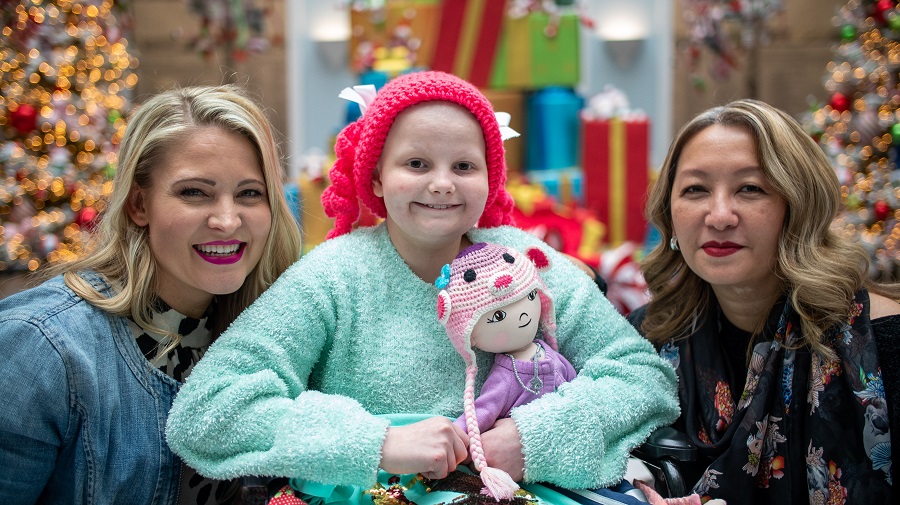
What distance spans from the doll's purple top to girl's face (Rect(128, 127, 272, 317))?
2.20ft

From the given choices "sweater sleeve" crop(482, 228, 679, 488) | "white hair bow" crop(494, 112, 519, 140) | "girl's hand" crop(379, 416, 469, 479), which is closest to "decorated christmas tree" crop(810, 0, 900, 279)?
"sweater sleeve" crop(482, 228, 679, 488)

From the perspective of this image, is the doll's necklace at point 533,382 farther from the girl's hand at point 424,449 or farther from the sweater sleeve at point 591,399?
the girl's hand at point 424,449

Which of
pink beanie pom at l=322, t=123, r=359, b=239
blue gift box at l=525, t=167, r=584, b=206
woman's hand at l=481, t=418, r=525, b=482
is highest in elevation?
pink beanie pom at l=322, t=123, r=359, b=239

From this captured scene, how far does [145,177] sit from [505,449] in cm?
108

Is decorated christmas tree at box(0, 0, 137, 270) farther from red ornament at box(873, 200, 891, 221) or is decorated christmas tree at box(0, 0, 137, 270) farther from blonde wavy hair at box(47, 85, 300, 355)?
red ornament at box(873, 200, 891, 221)

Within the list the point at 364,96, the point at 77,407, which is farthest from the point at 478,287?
the point at 77,407

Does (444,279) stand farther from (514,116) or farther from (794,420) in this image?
(514,116)

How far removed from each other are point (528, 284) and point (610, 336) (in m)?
0.35

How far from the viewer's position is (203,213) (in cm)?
181

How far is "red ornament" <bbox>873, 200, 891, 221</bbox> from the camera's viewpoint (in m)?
3.57

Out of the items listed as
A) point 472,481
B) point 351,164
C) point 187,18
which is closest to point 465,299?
point 472,481

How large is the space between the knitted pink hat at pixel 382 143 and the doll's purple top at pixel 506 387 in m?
0.47

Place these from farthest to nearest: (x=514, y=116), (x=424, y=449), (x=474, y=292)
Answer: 1. (x=514, y=116)
2. (x=474, y=292)
3. (x=424, y=449)

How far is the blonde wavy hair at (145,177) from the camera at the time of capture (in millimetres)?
1808
